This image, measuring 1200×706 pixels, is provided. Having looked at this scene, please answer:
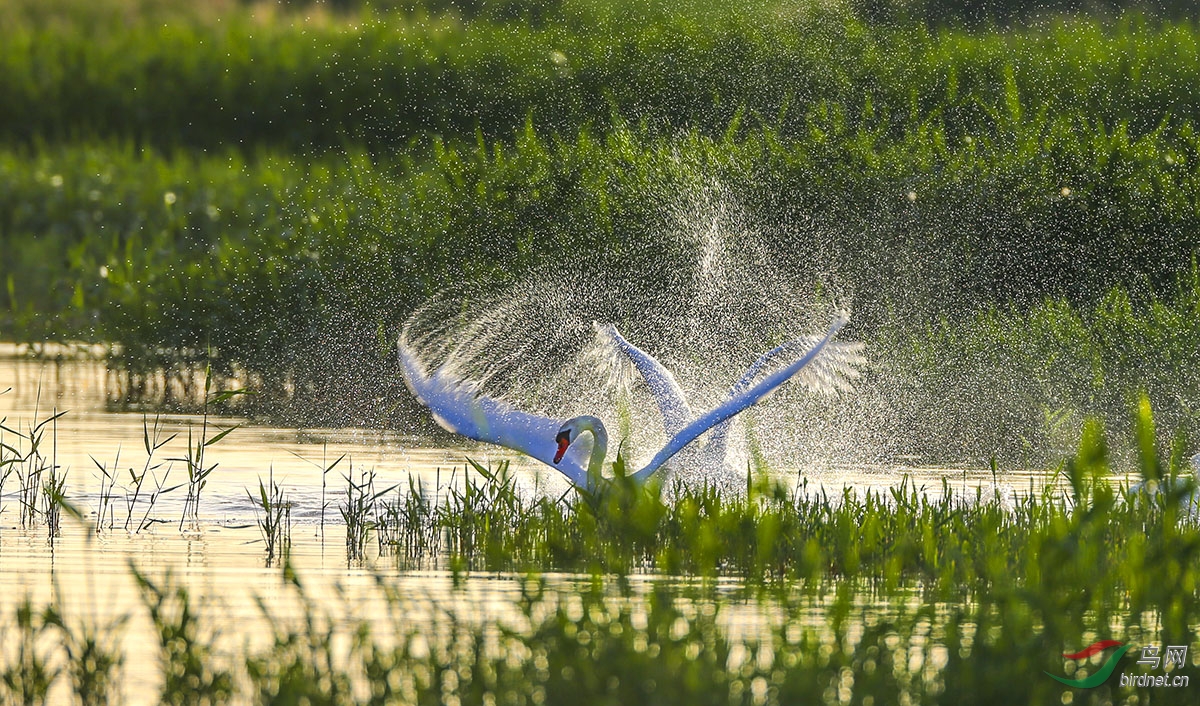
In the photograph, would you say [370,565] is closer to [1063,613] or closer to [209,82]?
[1063,613]

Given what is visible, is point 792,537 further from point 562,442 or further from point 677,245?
point 677,245

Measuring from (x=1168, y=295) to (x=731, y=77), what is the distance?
8250mm

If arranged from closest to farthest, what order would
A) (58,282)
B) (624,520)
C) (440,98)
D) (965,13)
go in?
(624,520)
(58,282)
(440,98)
(965,13)

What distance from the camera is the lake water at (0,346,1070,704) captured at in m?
7.71

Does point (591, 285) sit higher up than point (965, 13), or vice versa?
point (965, 13)

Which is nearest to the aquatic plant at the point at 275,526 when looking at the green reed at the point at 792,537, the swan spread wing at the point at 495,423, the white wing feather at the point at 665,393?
the green reed at the point at 792,537

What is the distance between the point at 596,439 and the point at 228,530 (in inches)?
73.4

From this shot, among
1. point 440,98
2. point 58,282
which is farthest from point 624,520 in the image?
point 440,98

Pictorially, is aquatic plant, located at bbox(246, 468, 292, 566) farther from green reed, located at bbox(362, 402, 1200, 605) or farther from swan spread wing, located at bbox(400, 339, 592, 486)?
swan spread wing, located at bbox(400, 339, 592, 486)

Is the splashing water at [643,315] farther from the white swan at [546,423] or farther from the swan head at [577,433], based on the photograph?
the swan head at [577,433]

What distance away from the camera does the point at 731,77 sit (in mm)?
24531

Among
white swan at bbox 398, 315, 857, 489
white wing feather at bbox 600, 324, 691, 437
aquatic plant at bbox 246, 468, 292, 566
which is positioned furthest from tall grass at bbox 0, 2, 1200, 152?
aquatic plant at bbox 246, 468, 292, 566

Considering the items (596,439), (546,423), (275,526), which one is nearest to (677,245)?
(546,423)

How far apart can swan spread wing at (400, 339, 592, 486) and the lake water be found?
23cm
